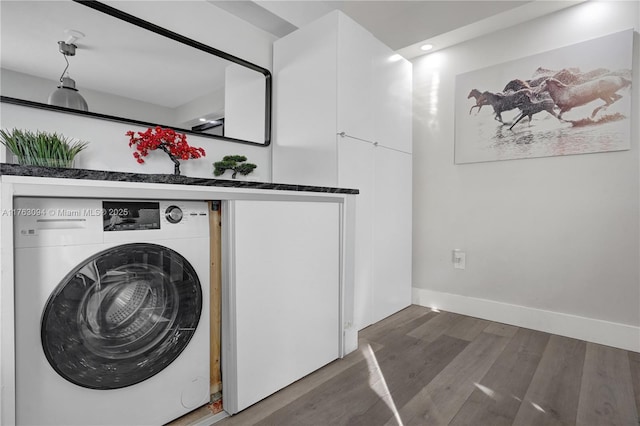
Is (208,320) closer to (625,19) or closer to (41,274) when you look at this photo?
(41,274)

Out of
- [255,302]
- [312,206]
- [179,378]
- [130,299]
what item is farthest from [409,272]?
[130,299]

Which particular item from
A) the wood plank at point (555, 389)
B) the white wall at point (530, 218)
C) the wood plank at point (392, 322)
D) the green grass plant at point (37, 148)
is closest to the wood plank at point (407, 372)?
the wood plank at point (392, 322)

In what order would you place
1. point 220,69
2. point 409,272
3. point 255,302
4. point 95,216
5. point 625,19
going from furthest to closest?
point 409,272, point 220,69, point 625,19, point 255,302, point 95,216

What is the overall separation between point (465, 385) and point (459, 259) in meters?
1.29

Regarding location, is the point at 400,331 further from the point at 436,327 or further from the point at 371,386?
the point at 371,386

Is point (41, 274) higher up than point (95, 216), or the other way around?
point (95, 216)

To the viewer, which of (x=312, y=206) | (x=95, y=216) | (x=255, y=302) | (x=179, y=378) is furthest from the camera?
(x=312, y=206)

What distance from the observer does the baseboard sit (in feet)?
6.51

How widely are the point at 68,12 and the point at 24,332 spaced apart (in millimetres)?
1478

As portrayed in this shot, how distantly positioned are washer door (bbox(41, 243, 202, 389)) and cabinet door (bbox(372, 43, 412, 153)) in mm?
1735

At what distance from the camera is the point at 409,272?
2.79 metres

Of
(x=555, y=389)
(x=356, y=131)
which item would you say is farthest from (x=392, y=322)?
(x=356, y=131)

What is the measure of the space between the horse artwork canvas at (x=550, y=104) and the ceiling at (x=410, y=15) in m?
0.31

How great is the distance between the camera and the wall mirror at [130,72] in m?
1.44
